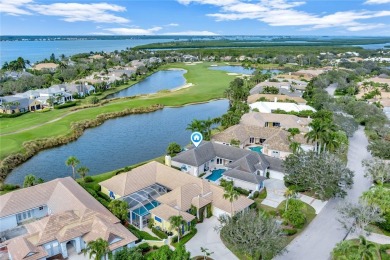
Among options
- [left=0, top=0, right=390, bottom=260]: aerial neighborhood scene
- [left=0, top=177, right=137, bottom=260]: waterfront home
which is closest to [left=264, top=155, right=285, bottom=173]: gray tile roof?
[left=0, top=0, right=390, bottom=260]: aerial neighborhood scene

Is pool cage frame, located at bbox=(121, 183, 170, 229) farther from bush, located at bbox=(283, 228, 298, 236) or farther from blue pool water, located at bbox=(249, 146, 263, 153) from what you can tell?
blue pool water, located at bbox=(249, 146, 263, 153)

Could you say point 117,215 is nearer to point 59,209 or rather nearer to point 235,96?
point 59,209

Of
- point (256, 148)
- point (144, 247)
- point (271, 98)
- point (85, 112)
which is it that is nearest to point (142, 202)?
point (144, 247)

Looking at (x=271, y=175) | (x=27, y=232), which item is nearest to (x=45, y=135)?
(x=27, y=232)

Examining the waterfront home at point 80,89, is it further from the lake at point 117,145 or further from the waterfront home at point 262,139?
the waterfront home at point 262,139

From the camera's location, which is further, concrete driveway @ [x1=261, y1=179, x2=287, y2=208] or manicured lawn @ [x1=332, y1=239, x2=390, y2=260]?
concrete driveway @ [x1=261, y1=179, x2=287, y2=208]
